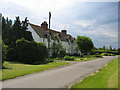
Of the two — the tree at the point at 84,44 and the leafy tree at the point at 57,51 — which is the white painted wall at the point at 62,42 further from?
the tree at the point at 84,44

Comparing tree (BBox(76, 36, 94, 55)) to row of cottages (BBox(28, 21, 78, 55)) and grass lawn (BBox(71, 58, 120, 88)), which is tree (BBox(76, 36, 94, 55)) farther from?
grass lawn (BBox(71, 58, 120, 88))

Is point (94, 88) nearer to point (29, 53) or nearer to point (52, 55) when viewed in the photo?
point (29, 53)

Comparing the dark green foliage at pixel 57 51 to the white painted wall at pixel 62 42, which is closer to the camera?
the white painted wall at pixel 62 42

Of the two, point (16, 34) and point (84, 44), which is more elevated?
point (16, 34)

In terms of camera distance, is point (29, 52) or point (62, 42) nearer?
point (29, 52)

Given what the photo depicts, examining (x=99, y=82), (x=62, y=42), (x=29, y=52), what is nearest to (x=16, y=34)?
(x=29, y=52)

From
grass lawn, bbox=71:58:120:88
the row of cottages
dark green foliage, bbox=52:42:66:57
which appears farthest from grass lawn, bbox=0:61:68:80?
dark green foliage, bbox=52:42:66:57

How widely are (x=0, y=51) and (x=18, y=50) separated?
899 cm

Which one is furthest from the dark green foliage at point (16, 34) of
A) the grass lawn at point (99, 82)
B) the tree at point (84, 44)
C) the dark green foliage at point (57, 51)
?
the tree at point (84, 44)

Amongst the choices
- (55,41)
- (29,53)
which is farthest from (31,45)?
(55,41)

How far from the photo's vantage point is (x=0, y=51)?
705 inches

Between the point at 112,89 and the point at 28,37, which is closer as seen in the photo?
the point at 112,89

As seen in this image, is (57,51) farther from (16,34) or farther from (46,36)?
(16,34)

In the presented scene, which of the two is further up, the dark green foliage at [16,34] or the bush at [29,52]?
the dark green foliage at [16,34]
